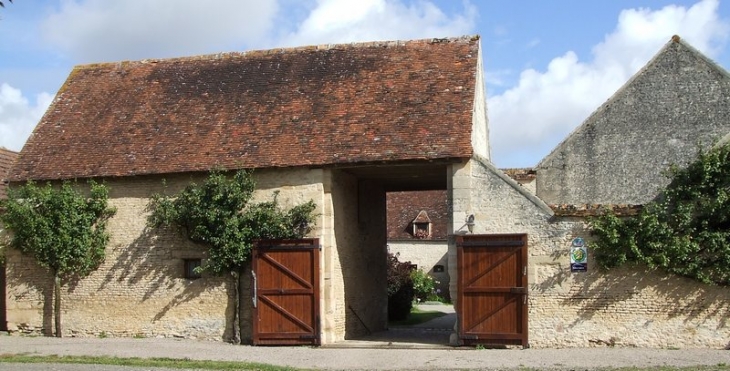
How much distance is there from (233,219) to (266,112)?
283 centimetres

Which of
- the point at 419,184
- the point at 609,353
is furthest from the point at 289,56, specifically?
the point at 609,353

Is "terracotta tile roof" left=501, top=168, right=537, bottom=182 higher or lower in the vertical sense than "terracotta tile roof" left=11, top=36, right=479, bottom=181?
lower

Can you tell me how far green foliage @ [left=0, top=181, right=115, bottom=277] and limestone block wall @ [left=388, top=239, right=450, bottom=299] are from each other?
19.1 meters

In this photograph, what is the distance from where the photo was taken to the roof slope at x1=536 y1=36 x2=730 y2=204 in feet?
61.2

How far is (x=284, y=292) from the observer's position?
16484 mm

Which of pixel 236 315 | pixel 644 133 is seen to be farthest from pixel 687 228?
pixel 236 315

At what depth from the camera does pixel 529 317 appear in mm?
15117

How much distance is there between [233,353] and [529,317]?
5.56 m

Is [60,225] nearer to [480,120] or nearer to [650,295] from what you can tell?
[480,120]

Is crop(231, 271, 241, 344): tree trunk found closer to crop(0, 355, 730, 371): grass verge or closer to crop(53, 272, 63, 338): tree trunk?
crop(0, 355, 730, 371): grass verge

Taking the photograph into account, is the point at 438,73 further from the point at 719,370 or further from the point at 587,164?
the point at 719,370

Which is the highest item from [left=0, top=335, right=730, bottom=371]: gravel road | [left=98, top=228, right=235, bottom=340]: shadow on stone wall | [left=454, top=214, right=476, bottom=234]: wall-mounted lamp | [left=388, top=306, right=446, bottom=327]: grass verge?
[left=454, top=214, right=476, bottom=234]: wall-mounted lamp

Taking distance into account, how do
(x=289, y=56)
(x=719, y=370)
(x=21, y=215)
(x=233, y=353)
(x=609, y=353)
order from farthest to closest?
(x=289, y=56), (x=21, y=215), (x=233, y=353), (x=609, y=353), (x=719, y=370)

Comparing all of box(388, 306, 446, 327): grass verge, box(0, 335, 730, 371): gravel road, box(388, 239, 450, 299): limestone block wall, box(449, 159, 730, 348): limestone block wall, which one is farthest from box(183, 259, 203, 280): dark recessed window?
box(388, 239, 450, 299): limestone block wall
